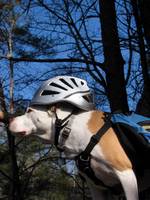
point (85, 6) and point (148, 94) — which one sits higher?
point (85, 6)

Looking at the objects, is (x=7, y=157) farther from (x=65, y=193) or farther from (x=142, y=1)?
(x=142, y=1)

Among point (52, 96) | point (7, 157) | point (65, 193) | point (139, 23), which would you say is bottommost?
point (65, 193)

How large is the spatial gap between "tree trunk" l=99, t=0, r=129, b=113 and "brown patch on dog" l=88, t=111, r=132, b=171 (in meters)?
3.83

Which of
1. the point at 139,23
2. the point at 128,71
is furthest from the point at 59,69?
the point at 139,23

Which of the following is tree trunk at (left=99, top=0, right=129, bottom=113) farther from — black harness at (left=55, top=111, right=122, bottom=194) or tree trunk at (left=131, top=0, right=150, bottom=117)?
black harness at (left=55, top=111, right=122, bottom=194)

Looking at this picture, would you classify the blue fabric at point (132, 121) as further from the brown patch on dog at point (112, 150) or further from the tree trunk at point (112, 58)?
the tree trunk at point (112, 58)

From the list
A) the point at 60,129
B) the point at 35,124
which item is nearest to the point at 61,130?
the point at 60,129

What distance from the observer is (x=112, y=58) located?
24.6 ft

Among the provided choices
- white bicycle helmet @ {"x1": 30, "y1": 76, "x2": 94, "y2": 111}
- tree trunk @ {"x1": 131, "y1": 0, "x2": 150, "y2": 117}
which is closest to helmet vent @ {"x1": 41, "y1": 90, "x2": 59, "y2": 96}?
white bicycle helmet @ {"x1": 30, "y1": 76, "x2": 94, "y2": 111}

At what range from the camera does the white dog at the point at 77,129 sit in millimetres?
2953

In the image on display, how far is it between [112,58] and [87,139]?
4551mm

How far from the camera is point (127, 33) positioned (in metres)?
9.09

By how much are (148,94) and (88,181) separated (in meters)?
3.68

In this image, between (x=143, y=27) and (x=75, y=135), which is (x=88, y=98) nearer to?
(x=75, y=135)
